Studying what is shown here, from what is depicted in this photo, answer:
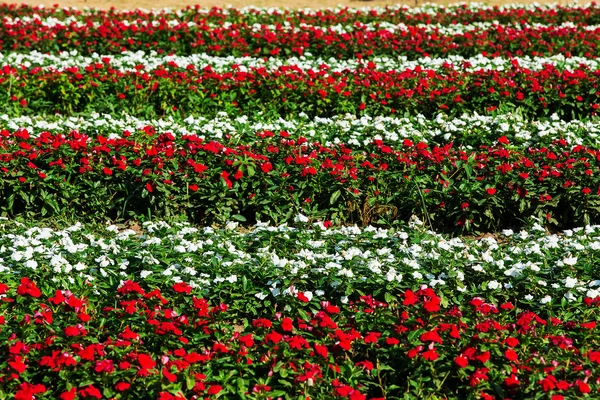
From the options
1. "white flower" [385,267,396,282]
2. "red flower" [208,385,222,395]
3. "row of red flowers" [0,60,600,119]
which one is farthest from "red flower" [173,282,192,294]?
"row of red flowers" [0,60,600,119]

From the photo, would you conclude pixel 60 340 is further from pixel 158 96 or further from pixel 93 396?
pixel 158 96

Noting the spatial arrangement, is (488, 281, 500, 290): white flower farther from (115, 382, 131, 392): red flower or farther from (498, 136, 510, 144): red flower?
(498, 136, 510, 144): red flower

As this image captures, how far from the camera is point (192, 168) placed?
6457mm

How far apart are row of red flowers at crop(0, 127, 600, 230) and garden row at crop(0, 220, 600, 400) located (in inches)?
33.3

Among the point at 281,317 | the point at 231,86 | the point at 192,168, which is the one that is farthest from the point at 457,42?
the point at 281,317

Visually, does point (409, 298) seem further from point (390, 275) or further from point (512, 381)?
point (512, 381)

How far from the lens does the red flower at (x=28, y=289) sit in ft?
14.3

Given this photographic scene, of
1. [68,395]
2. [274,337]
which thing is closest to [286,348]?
[274,337]

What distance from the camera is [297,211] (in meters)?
A: 6.32

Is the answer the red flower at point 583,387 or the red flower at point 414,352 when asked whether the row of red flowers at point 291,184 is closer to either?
the red flower at point 414,352

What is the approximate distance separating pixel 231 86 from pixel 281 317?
4655 mm

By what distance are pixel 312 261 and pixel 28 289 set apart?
1.59m

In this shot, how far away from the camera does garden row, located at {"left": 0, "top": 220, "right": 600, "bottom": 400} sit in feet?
12.7

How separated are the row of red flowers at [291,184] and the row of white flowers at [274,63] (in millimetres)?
2739
